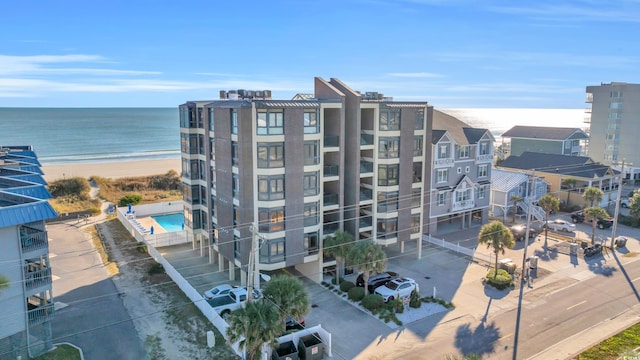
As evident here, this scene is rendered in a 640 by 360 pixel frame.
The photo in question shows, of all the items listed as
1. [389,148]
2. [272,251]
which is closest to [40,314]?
[272,251]

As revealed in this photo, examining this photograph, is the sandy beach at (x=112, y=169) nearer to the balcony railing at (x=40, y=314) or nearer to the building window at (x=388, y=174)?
the building window at (x=388, y=174)

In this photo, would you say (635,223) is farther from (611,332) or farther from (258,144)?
(258,144)

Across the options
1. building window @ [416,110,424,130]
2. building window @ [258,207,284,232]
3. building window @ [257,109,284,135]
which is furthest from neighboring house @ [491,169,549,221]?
building window @ [257,109,284,135]

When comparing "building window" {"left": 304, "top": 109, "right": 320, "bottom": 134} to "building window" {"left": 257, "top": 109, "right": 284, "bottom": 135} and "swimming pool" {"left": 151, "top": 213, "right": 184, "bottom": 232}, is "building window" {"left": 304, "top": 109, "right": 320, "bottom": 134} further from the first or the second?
"swimming pool" {"left": 151, "top": 213, "right": 184, "bottom": 232}

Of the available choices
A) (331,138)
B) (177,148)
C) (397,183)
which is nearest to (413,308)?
(397,183)

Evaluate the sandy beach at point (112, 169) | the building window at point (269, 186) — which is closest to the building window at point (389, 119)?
the building window at point (269, 186)

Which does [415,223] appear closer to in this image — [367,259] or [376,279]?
[376,279]
